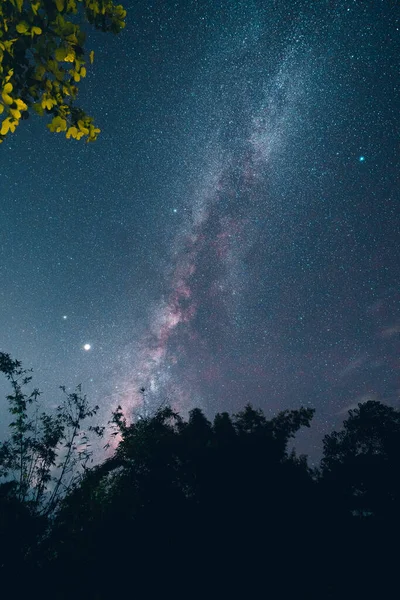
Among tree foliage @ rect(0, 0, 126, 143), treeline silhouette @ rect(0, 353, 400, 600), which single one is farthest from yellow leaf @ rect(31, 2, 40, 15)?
treeline silhouette @ rect(0, 353, 400, 600)

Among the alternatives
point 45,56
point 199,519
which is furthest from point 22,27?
point 199,519

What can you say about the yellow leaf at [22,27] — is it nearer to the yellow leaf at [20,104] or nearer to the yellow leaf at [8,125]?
the yellow leaf at [20,104]

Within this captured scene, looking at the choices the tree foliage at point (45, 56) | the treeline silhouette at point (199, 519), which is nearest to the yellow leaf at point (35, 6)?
the tree foliage at point (45, 56)

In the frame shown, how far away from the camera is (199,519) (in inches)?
611

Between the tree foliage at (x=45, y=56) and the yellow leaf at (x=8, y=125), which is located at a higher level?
the tree foliage at (x=45, y=56)

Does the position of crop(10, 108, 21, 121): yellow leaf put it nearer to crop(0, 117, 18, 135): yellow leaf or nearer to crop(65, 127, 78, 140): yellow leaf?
crop(0, 117, 18, 135): yellow leaf

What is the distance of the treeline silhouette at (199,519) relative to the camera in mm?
11727

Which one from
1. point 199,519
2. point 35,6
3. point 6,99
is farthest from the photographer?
point 199,519

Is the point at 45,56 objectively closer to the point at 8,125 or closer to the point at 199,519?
the point at 8,125

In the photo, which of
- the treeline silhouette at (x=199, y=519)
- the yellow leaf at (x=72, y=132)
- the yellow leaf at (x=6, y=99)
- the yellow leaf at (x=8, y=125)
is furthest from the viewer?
the treeline silhouette at (x=199, y=519)

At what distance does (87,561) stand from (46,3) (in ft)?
58.8

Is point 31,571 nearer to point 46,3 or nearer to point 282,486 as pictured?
point 282,486

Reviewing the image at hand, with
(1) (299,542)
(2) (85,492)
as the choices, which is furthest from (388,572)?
(2) (85,492)

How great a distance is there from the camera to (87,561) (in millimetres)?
12227
